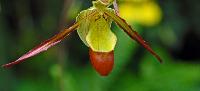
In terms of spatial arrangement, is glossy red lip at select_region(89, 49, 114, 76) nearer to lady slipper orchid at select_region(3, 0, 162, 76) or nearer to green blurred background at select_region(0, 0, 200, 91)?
lady slipper orchid at select_region(3, 0, 162, 76)

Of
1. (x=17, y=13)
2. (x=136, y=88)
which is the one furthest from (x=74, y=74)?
(x=17, y=13)

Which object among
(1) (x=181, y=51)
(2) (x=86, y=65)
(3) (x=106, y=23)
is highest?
(3) (x=106, y=23)

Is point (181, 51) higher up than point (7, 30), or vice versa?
Result: point (7, 30)

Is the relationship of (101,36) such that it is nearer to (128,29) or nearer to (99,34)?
(99,34)

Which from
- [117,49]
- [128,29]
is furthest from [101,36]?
[117,49]

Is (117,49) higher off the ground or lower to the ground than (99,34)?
lower

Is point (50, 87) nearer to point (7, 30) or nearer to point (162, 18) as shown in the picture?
point (7, 30)

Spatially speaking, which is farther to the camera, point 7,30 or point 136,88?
point 7,30

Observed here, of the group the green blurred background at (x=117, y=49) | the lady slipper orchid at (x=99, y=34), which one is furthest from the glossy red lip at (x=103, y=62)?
the green blurred background at (x=117, y=49)
